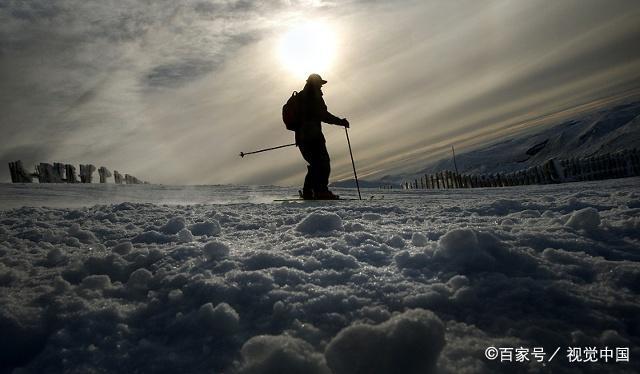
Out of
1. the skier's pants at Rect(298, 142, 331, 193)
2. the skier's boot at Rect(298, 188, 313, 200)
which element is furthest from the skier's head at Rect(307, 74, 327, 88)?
the skier's boot at Rect(298, 188, 313, 200)

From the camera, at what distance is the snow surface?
4.97 feet

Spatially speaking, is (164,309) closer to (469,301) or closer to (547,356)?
(469,301)

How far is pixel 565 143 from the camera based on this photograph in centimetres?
6788

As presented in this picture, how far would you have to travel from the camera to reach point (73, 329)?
178cm

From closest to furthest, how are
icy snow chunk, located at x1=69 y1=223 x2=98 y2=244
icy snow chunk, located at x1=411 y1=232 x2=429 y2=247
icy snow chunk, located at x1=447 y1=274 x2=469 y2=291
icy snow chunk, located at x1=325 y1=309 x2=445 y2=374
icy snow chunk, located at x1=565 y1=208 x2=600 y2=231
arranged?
icy snow chunk, located at x1=325 y1=309 x2=445 y2=374, icy snow chunk, located at x1=447 y1=274 x2=469 y2=291, icy snow chunk, located at x1=411 y1=232 x2=429 y2=247, icy snow chunk, located at x1=565 y1=208 x2=600 y2=231, icy snow chunk, located at x1=69 y1=223 x2=98 y2=244

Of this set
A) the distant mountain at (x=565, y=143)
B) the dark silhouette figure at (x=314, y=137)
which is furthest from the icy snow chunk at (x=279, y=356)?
the distant mountain at (x=565, y=143)

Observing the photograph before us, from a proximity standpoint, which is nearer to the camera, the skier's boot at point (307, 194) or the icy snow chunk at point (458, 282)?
the icy snow chunk at point (458, 282)

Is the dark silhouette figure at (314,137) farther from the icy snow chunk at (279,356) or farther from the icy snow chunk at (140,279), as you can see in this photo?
the icy snow chunk at (279,356)

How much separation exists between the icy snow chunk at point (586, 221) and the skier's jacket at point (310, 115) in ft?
17.9

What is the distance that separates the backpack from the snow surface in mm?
5165

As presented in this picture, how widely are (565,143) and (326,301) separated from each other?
78725 mm

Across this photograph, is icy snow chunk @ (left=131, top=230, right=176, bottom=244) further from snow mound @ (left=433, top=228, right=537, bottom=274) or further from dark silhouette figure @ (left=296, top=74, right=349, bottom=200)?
dark silhouette figure @ (left=296, top=74, right=349, bottom=200)

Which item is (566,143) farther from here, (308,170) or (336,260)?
(336,260)

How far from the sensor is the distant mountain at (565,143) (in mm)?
51581
